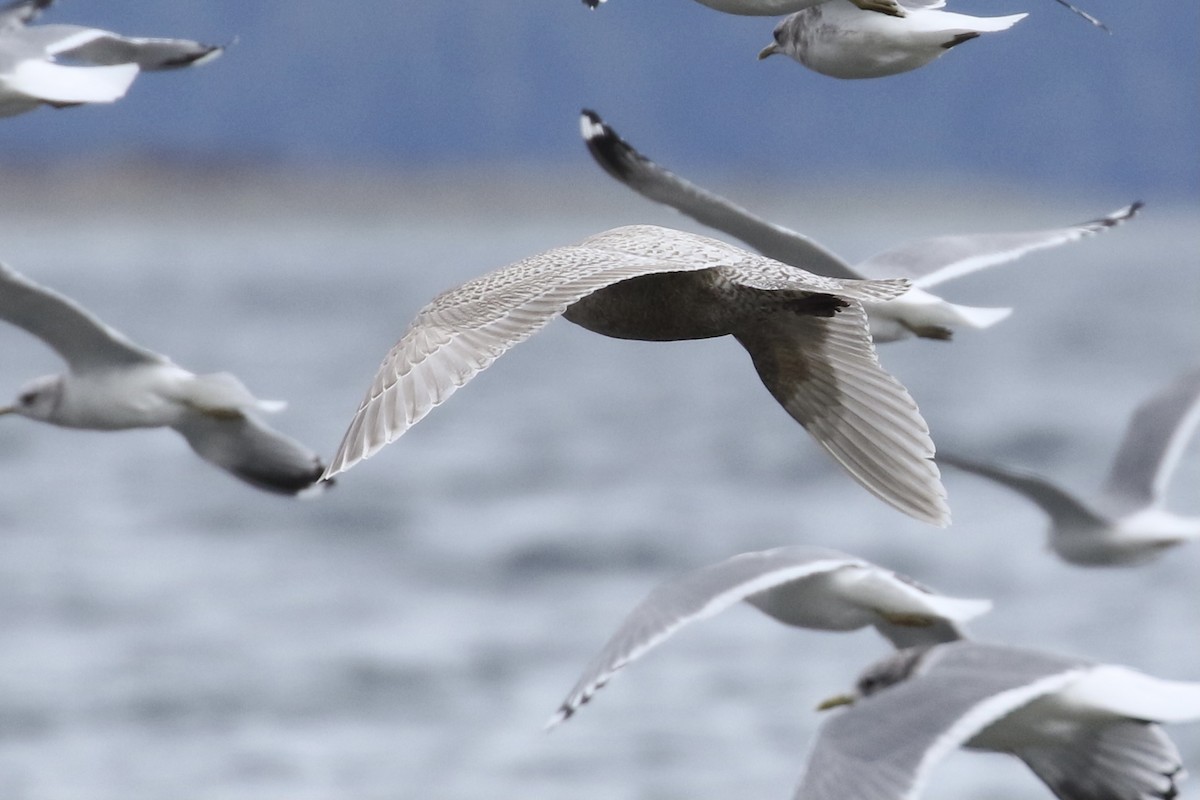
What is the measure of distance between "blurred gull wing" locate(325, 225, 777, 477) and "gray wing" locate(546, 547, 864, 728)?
1.07 metres

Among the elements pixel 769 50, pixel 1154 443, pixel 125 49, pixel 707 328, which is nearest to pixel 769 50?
pixel 769 50

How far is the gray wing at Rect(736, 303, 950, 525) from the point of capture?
331 cm

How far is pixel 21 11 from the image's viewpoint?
499 centimetres

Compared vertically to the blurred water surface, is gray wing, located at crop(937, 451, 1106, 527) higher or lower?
higher

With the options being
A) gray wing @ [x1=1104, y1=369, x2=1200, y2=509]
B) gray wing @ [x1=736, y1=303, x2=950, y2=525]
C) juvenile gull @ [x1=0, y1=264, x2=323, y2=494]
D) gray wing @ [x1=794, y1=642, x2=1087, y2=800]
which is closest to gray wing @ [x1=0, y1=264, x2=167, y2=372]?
juvenile gull @ [x1=0, y1=264, x2=323, y2=494]

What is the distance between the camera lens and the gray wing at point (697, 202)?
4.29 m

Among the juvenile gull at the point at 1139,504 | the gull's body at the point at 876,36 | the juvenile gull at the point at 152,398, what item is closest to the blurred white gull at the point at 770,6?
the gull's body at the point at 876,36

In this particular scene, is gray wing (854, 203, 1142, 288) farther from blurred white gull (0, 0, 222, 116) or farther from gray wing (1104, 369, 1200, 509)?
gray wing (1104, 369, 1200, 509)

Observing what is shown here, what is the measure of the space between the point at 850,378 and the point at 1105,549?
3.71m

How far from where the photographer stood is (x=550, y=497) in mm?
21281

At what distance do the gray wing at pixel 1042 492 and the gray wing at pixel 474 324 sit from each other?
7.94 feet

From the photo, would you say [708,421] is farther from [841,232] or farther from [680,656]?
[841,232]

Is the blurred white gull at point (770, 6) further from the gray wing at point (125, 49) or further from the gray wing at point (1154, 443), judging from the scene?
the gray wing at point (1154, 443)

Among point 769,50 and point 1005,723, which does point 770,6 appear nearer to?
point 769,50
